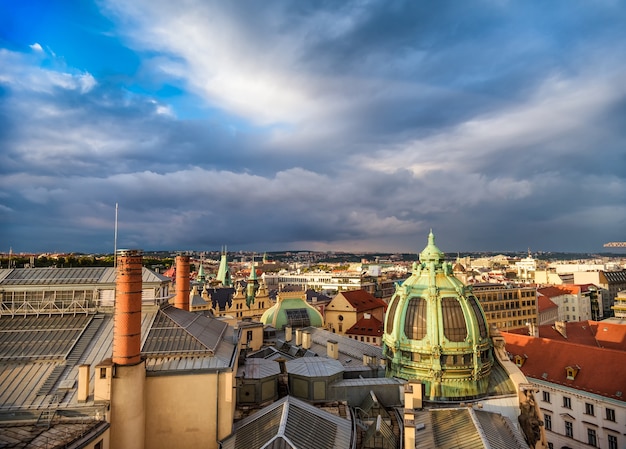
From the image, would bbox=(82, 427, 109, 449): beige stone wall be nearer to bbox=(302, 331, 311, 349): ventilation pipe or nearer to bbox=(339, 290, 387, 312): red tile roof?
bbox=(302, 331, 311, 349): ventilation pipe

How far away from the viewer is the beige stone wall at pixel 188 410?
28.6 m

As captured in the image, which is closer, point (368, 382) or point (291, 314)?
point (368, 382)

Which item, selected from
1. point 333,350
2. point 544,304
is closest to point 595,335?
point 333,350

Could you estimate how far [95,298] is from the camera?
36781 millimetres

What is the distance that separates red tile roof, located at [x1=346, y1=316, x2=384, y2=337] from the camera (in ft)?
282

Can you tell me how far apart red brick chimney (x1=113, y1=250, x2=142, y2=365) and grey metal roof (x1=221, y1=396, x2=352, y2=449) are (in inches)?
335

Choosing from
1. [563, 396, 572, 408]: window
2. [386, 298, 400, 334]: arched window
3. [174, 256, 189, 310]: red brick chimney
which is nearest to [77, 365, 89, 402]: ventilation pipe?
[174, 256, 189, 310]: red brick chimney

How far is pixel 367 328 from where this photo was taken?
287 ft

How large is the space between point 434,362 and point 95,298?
2937 cm

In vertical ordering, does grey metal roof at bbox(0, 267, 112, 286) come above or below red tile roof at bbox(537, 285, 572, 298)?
above

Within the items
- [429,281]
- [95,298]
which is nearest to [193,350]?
[95,298]

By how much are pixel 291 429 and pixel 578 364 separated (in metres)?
40.3

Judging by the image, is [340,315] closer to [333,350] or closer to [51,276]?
[333,350]

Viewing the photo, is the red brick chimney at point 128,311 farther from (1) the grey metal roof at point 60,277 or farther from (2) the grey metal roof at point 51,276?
(2) the grey metal roof at point 51,276
